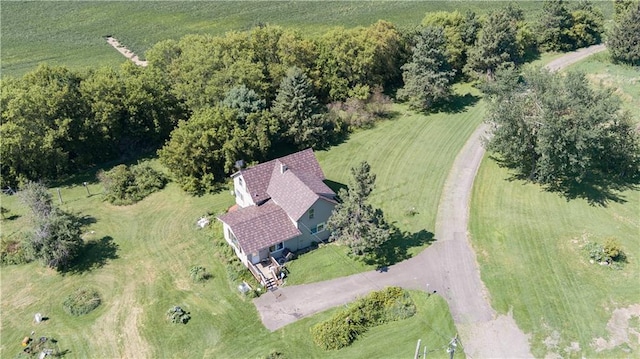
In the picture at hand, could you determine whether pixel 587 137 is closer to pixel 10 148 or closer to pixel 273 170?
pixel 273 170

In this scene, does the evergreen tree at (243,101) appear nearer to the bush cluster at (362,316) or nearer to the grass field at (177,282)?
the grass field at (177,282)

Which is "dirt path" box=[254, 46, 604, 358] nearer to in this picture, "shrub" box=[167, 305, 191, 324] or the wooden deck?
the wooden deck

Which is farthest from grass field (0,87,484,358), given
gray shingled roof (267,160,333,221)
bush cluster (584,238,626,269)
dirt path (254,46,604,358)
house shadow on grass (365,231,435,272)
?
bush cluster (584,238,626,269)

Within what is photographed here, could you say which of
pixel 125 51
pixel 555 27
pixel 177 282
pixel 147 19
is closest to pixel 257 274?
pixel 177 282

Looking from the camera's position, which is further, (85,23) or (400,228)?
(85,23)

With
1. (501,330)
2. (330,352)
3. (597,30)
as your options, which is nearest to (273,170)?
(330,352)

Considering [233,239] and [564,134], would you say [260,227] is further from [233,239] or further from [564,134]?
[564,134]

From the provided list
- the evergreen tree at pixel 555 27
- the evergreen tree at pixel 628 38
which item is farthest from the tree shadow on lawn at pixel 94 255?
the evergreen tree at pixel 628 38
